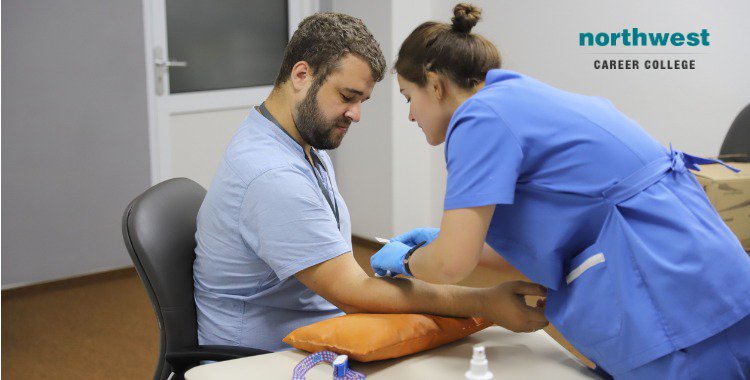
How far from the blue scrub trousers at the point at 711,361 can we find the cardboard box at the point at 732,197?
4.72 feet

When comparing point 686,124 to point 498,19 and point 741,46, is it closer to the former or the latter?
point 741,46

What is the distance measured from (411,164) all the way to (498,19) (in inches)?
34.1

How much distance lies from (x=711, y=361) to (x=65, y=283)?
344 cm

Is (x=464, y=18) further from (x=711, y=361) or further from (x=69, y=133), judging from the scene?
(x=69, y=133)

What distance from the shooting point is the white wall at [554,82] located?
11.9 ft

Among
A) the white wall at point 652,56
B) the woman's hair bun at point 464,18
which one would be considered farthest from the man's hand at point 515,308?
the white wall at point 652,56

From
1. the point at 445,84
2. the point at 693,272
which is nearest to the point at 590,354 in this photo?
the point at 693,272

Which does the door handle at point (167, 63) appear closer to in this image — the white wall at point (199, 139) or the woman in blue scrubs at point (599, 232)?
Answer: the white wall at point (199, 139)

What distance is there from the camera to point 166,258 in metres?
1.66

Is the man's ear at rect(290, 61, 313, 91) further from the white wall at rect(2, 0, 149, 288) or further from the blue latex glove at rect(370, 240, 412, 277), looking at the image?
the white wall at rect(2, 0, 149, 288)

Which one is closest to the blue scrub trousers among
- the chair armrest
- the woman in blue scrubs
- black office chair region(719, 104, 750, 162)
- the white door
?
the woman in blue scrubs

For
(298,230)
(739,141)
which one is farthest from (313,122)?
(739,141)

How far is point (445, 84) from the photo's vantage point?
1.50 m

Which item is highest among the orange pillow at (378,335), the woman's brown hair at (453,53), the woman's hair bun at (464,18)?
the woman's hair bun at (464,18)
